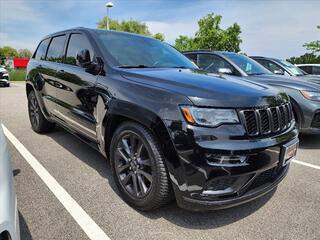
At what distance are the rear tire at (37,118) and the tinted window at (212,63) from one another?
335 cm

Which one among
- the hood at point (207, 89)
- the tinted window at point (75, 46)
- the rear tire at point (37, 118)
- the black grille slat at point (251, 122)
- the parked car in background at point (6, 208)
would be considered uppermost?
the tinted window at point (75, 46)

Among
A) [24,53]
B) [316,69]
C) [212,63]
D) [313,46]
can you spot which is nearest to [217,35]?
[313,46]

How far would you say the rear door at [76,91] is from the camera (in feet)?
11.5

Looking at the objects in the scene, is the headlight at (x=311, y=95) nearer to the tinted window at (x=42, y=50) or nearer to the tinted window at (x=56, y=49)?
the tinted window at (x=56, y=49)

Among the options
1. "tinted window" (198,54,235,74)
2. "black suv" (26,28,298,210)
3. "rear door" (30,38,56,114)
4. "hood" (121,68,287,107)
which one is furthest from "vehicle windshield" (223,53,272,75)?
"rear door" (30,38,56,114)

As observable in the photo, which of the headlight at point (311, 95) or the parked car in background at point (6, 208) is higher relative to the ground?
the headlight at point (311, 95)

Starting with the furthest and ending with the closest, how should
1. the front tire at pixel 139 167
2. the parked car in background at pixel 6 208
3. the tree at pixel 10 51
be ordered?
the tree at pixel 10 51 < the front tire at pixel 139 167 < the parked car in background at pixel 6 208

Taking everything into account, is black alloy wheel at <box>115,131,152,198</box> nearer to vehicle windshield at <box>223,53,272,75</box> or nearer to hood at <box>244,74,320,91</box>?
hood at <box>244,74,320,91</box>

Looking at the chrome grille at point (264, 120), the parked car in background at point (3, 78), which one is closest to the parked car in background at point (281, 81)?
the chrome grille at point (264, 120)

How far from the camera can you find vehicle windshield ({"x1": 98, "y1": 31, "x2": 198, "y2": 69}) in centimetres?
350

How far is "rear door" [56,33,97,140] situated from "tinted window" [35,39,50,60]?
1.14m

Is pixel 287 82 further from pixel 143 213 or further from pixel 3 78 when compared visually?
pixel 3 78

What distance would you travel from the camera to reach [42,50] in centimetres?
544

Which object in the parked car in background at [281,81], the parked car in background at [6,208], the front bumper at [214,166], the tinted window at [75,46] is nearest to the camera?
the parked car in background at [6,208]
